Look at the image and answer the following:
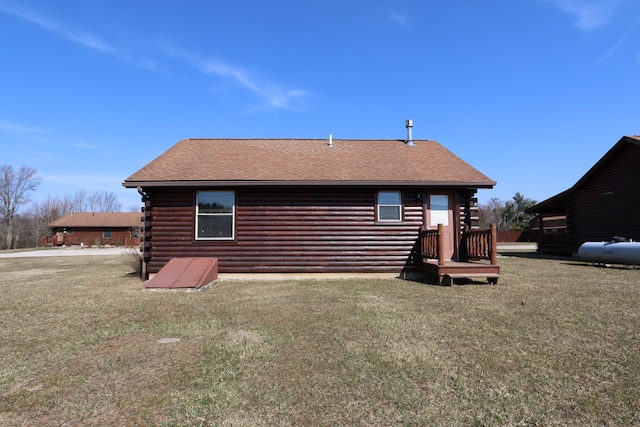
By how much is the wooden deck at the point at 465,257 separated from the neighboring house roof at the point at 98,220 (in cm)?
4025

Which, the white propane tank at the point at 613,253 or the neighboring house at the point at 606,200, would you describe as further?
the neighboring house at the point at 606,200

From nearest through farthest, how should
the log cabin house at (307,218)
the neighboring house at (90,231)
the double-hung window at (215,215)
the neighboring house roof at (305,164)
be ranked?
the neighboring house roof at (305,164)
the log cabin house at (307,218)
the double-hung window at (215,215)
the neighboring house at (90,231)

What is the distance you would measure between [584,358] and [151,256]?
9.79 m

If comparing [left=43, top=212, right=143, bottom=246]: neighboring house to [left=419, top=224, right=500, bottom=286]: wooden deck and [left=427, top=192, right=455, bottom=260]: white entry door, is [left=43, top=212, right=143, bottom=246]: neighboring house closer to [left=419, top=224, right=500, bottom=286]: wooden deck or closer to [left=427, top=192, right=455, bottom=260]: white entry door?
[left=427, top=192, right=455, bottom=260]: white entry door

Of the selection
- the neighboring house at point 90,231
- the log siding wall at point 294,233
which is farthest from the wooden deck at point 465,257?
the neighboring house at point 90,231

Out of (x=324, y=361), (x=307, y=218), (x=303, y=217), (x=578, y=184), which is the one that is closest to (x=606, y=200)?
(x=578, y=184)

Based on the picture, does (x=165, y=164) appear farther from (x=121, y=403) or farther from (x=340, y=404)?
(x=340, y=404)

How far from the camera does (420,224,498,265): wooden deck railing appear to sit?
8.48 m

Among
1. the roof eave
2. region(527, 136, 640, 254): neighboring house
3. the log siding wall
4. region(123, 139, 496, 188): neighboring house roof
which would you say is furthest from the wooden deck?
region(527, 136, 640, 254): neighboring house

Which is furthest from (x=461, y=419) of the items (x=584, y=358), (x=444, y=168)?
(x=444, y=168)

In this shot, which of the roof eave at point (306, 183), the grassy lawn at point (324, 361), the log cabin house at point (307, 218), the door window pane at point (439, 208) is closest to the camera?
the grassy lawn at point (324, 361)

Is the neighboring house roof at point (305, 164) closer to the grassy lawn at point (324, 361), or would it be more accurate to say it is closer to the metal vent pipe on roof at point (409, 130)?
the metal vent pipe on roof at point (409, 130)

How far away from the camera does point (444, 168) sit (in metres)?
10.8

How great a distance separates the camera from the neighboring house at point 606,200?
13.7m
